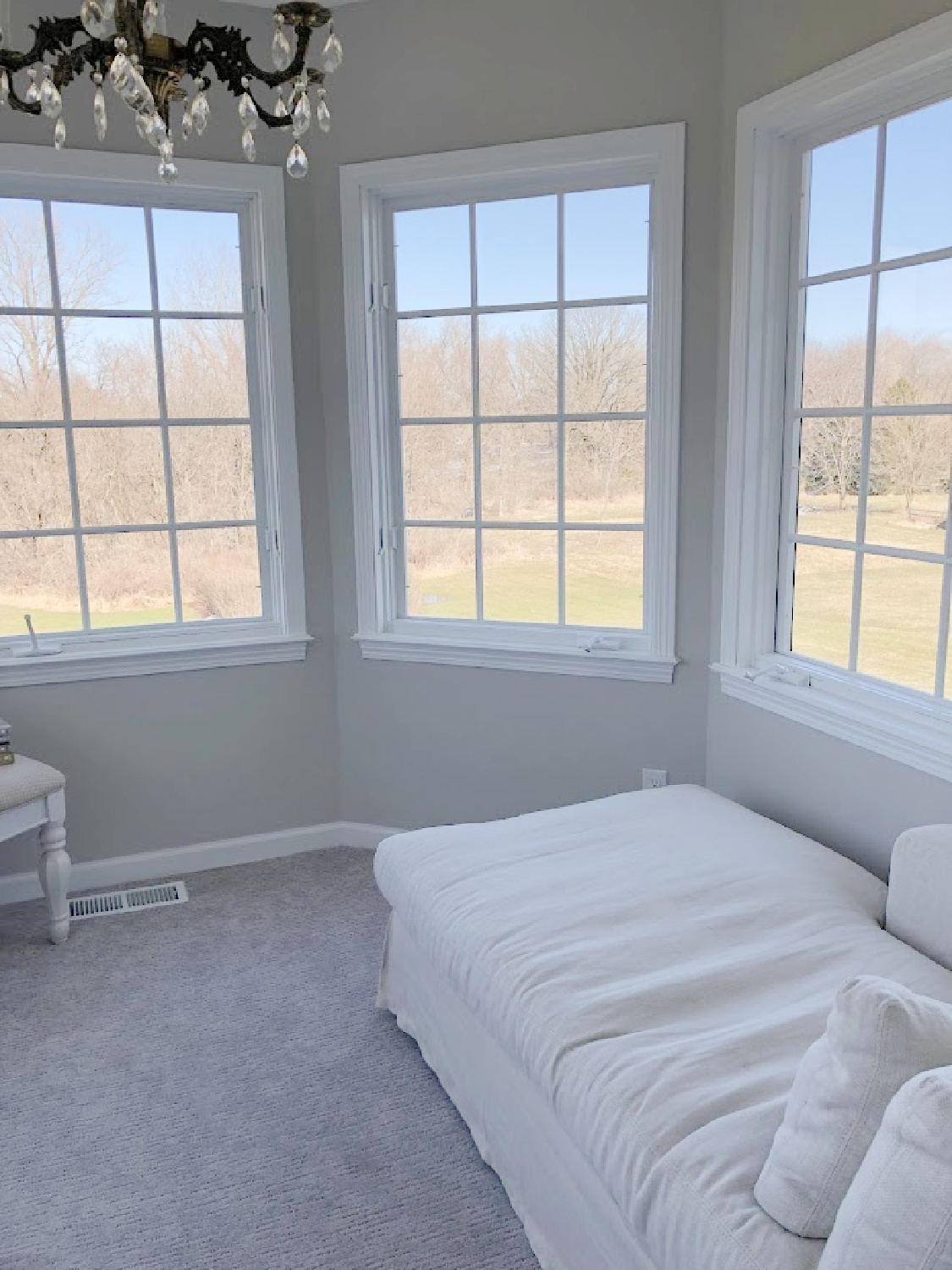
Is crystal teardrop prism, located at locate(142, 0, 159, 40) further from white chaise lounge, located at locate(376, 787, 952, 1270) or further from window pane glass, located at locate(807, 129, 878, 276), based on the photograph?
window pane glass, located at locate(807, 129, 878, 276)

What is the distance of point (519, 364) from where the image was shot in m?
3.31

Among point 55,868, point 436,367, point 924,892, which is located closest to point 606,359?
point 436,367

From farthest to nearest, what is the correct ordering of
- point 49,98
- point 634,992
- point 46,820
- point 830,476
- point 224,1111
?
point 46,820 < point 830,476 < point 224,1111 < point 634,992 < point 49,98

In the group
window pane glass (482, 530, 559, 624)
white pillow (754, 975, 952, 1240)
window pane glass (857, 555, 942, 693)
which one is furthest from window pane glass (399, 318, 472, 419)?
white pillow (754, 975, 952, 1240)

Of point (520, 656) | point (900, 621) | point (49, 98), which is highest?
point (49, 98)

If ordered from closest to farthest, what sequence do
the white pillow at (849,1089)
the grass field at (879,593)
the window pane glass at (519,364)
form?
the white pillow at (849,1089) < the grass field at (879,593) < the window pane glass at (519,364)

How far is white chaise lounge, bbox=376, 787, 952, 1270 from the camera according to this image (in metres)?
1.50

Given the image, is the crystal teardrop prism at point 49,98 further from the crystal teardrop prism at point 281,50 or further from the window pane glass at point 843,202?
the window pane glass at point 843,202

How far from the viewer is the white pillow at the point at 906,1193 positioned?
108 centimetres

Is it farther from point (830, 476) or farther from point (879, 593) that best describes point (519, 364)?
point (879, 593)

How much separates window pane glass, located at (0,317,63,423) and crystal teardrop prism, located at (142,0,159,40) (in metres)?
2.03

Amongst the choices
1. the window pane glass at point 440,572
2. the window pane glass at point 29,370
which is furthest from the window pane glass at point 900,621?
the window pane glass at point 29,370

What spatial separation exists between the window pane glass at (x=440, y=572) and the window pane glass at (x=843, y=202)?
142 centimetres

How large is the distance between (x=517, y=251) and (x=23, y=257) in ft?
5.22
